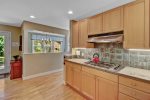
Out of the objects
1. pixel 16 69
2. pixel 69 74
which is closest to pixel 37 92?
pixel 69 74

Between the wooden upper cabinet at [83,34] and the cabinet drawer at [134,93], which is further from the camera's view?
the wooden upper cabinet at [83,34]

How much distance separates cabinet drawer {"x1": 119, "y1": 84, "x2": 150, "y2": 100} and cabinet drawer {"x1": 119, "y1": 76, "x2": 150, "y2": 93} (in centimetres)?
6

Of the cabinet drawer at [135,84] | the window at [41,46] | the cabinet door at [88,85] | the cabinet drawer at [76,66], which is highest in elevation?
the window at [41,46]

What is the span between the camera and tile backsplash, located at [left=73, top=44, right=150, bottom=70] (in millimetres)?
2219

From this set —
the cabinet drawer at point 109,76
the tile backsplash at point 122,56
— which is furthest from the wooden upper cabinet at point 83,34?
the cabinet drawer at point 109,76

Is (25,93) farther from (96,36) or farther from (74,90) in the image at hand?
(96,36)

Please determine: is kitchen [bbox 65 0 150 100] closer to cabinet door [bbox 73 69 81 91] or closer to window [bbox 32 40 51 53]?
cabinet door [bbox 73 69 81 91]

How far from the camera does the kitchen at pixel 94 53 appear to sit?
6.35 feet

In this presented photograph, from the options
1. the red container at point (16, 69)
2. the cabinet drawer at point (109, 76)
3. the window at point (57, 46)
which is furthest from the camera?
the window at point (57, 46)

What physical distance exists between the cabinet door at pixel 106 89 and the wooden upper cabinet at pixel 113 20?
1.15 meters

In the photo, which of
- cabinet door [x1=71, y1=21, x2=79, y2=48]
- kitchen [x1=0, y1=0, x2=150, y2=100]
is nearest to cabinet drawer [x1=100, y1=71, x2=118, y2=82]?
kitchen [x1=0, y1=0, x2=150, y2=100]

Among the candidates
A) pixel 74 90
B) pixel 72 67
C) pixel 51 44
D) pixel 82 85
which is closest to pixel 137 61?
pixel 82 85

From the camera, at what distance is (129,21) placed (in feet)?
7.05

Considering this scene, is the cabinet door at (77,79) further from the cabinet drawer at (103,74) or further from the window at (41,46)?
the window at (41,46)
